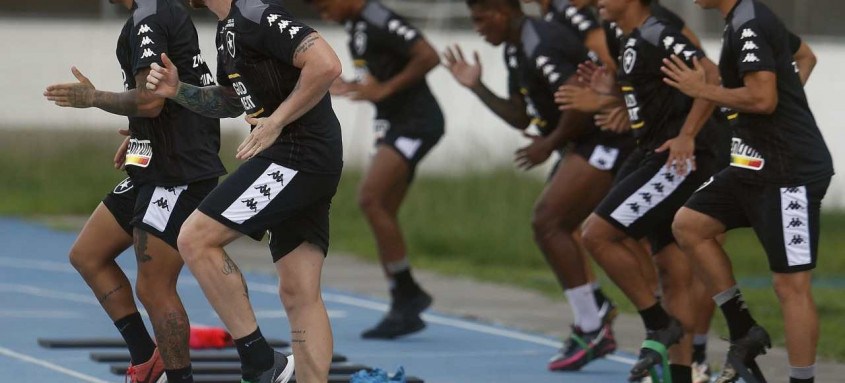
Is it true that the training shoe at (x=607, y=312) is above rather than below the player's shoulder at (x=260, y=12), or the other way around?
below

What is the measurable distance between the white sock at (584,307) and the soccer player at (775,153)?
88.9 inches

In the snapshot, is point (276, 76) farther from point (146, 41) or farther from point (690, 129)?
point (690, 129)

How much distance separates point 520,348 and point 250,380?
13.7ft

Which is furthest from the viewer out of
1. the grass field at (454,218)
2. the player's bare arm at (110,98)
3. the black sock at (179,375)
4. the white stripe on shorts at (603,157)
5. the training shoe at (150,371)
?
the grass field at (454,218)

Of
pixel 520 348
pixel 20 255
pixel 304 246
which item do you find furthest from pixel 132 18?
pixel 20 255

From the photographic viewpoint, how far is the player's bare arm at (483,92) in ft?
36.6

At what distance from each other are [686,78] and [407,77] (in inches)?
153

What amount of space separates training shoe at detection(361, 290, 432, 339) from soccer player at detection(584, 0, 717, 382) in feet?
8.91

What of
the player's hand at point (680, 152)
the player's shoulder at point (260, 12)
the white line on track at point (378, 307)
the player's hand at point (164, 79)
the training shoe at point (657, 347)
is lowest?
the white line on track at point (378, 307)

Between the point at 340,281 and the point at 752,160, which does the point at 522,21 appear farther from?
the point at 340,281

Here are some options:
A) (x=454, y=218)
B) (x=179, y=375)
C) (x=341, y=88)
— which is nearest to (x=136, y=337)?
(x=179, y=375)

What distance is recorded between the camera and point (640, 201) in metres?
9.19

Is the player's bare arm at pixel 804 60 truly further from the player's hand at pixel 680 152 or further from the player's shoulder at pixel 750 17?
the player's shoulder at pixel 750 17

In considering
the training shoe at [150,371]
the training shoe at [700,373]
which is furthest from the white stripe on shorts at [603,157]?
the training shoe at [150,371]
